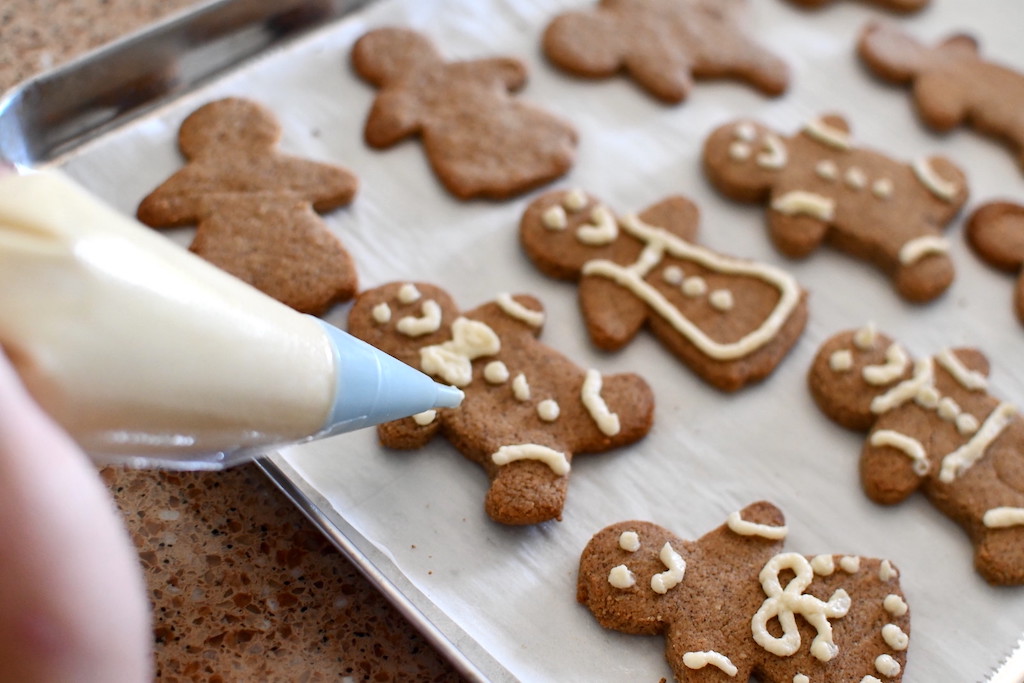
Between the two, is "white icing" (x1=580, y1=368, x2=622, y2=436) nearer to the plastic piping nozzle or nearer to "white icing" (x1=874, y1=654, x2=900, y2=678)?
the plastic piping nozzle

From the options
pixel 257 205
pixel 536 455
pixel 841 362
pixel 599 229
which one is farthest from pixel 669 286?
pixel 257 205

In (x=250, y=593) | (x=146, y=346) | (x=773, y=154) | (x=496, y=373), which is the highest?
(x=146, y=346)

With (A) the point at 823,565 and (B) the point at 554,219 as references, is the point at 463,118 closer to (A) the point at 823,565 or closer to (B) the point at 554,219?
(B) the point at 554,219

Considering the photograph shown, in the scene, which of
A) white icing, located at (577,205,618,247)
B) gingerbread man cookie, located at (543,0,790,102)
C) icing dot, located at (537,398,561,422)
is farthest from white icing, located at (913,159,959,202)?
icing dot, located at (537,398,561,422)

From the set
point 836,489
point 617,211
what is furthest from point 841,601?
point 617,211

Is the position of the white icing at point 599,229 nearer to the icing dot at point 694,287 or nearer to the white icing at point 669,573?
the icing dot at point 694,287

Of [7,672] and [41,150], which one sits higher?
[7,672]

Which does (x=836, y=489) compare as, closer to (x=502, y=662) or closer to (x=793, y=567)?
(x=793, y=567)

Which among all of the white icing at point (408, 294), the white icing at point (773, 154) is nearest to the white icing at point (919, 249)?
the white icing at point (773, 154)
